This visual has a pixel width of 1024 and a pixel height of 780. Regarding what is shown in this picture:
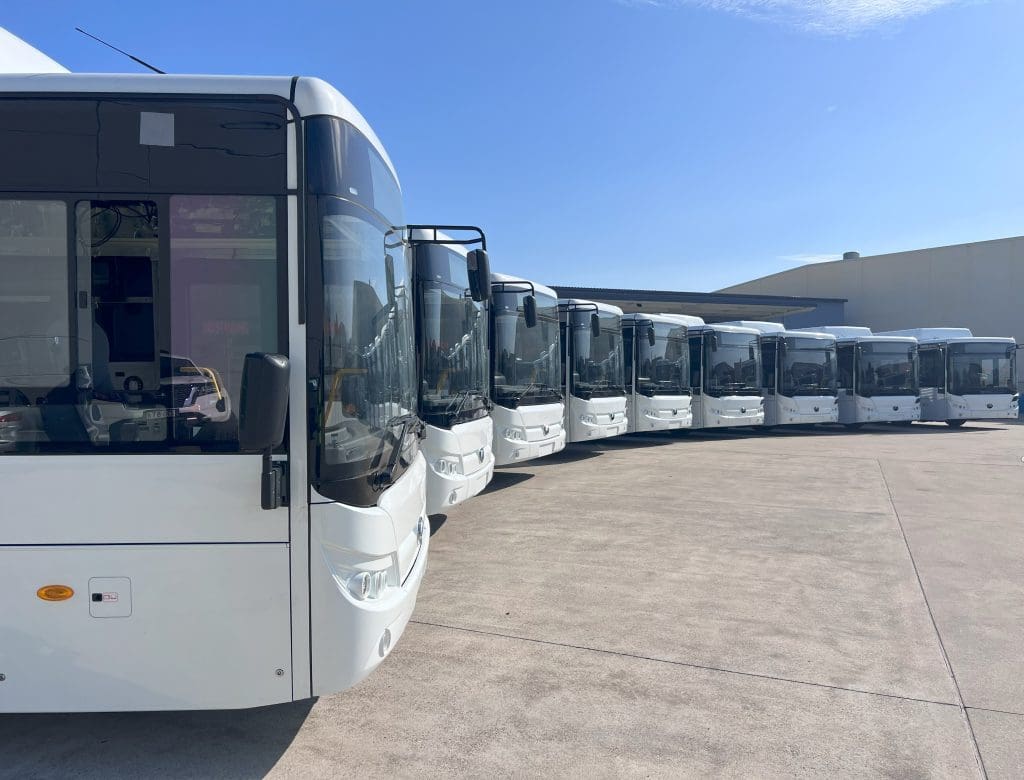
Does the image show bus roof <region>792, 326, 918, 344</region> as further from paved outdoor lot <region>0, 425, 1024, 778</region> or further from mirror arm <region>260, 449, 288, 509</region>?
mirror arm <region>260, 449, 288, 509</region>

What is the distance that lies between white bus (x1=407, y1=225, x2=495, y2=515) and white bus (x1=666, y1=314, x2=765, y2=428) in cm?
1173

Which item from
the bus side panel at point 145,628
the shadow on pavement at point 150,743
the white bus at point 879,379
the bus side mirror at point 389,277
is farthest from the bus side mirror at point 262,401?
the white bus at point 879,379

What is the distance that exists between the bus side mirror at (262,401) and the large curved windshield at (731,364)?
17394 mm

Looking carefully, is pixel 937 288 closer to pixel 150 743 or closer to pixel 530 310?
pixel 530 310

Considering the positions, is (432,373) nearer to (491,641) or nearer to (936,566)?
(491,641)

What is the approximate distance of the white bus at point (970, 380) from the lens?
24.3m

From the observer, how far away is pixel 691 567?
24.6 ft

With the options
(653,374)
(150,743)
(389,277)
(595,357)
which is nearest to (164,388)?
(389,277)

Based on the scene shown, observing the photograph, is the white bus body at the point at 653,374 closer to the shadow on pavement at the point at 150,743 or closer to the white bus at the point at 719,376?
the white bus at the point at 719,376

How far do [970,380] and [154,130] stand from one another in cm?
2600

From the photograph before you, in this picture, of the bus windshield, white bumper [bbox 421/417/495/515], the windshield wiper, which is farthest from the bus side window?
the windshield wiper

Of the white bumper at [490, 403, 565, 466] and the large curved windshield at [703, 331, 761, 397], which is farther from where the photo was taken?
the large curved windshield at [703, 331, 761, 397]

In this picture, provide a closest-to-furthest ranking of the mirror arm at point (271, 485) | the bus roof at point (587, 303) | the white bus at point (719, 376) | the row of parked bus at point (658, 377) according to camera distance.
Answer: the mirror arm at point (271, 485) → the row of parked bus at point (658, 377) → the bus roof at point (587, 303) → the white bus at point (719, 376)

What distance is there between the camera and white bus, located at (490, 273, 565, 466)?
10969 mm
